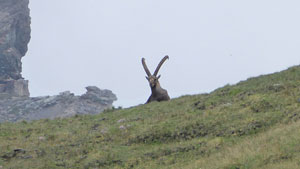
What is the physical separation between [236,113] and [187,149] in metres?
3.89

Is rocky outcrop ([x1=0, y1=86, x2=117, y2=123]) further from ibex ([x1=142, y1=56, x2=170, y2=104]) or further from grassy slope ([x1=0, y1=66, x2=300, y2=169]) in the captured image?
grassy slope ([x1=0, y1=66, x2=300, y2=169])

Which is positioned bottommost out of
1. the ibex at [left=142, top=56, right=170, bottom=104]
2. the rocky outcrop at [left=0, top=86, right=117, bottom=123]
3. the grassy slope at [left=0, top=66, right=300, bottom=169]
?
the grassy slope at [left=0, top=66, right=300, bottom=169]

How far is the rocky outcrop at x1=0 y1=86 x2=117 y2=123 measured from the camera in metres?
161

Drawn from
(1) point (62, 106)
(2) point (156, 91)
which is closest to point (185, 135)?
(2) point (156, 91)

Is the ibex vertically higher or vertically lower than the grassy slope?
higher

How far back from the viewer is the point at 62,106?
163125mm

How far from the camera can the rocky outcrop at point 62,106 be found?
160750 mm

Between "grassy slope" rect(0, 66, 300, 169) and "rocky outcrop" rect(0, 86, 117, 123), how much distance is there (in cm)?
13088

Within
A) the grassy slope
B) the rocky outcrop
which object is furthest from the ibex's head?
the rocky outcrop

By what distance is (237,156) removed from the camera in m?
14.6

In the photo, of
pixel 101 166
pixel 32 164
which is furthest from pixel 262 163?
pixel 32 164

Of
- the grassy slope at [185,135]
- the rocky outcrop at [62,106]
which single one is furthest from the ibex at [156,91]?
the rocky outcrop at [62,106]

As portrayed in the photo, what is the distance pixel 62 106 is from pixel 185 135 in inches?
5763

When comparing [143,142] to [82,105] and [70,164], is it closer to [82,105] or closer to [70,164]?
[70,164]
